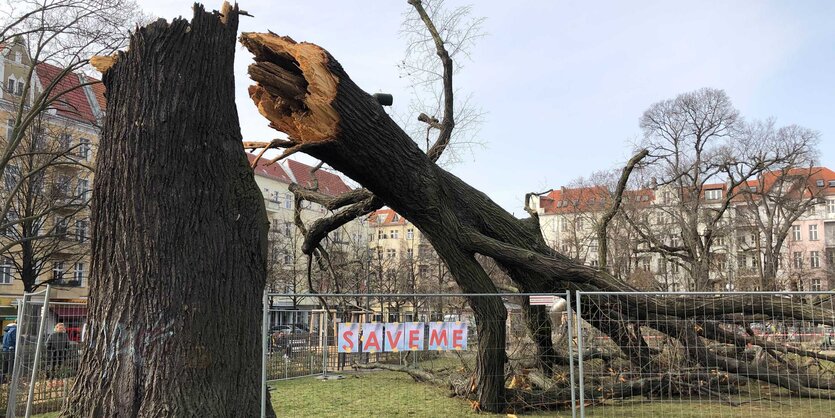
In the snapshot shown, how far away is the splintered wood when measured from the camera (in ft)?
25.1

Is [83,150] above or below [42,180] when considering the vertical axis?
above

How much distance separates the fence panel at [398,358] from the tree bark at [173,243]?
3.08 m

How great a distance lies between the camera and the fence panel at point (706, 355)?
360 inches

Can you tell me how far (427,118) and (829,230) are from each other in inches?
2824

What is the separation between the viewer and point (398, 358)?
11.3 metres

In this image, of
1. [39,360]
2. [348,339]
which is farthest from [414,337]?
[39,360]

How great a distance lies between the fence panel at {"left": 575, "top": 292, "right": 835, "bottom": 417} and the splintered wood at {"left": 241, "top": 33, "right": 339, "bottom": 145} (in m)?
4.28

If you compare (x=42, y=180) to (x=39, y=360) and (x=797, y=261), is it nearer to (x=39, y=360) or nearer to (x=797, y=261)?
(x=39, y=360)

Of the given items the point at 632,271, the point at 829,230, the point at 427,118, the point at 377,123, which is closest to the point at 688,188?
the point at 632,271

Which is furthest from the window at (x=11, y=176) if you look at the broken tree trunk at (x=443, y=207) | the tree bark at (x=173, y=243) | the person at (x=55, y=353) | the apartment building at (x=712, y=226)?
the tree bark at (x=173, y=243)

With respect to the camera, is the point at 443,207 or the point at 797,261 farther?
the point at 797,261

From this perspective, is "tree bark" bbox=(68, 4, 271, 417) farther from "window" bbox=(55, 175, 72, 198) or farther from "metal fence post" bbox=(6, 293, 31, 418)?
"window" bbox=(55, 175, 72, 198)

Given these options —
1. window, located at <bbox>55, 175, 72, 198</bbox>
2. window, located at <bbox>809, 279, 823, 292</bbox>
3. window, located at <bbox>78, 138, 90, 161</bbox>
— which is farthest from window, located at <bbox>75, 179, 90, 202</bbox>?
window, located at <bbox>809, 279, 823, 292</bbox>

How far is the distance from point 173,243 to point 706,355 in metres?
8.62
